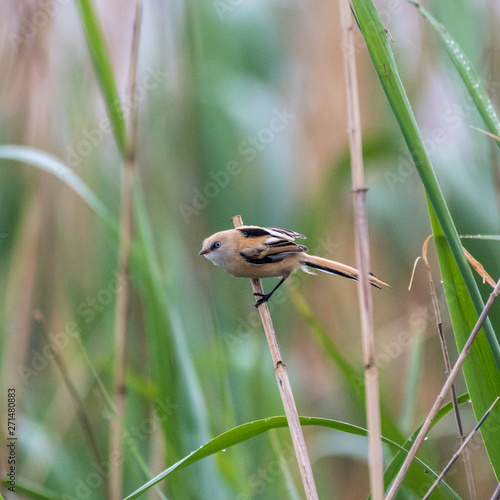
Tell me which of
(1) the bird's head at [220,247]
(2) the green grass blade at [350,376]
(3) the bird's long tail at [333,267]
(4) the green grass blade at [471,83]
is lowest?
(2) the green grass blade at [350,376]

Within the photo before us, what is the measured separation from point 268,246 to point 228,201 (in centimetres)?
26

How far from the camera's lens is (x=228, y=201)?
213 cm

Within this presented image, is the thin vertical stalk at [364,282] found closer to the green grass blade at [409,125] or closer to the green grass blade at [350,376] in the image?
the green grass blade at [409,125]

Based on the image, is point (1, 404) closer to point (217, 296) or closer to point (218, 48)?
point (217, 296)

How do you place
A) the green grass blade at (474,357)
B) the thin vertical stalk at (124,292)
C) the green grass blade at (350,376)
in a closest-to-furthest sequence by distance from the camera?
the green grass blade at (474,357), the thin vertical stalk at (124,292), the green grass blade at (350,376)

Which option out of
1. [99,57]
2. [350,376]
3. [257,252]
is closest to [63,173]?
[99,57]

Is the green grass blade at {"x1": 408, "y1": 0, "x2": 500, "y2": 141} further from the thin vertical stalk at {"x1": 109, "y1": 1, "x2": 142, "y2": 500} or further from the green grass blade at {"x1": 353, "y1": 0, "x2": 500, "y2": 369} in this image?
the thin vertical stalk at {"x1": 109, "y1": 1, "x2": 142, "y2": 500}

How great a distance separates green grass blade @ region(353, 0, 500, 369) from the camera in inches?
40.1

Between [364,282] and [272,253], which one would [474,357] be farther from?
[272,253]

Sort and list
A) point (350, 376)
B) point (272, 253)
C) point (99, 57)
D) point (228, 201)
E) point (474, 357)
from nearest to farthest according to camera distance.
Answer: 1. point (474, 357)
2. point (99, 57)
3. point (350, 376)
4. point (272, 253)
5. point (228, 201)

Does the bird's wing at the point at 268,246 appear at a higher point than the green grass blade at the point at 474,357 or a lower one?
higher

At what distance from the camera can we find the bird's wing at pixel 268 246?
195 cm

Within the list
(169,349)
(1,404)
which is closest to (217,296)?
(169,349)

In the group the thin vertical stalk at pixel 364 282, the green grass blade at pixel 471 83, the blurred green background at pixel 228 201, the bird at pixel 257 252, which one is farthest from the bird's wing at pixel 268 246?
the thin vertical stalk at pixel 364 282
